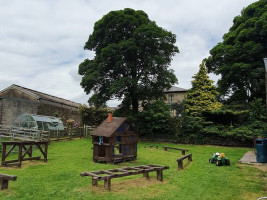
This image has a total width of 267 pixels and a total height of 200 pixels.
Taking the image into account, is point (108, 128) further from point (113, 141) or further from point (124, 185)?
point (124, 185)

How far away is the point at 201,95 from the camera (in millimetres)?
31281

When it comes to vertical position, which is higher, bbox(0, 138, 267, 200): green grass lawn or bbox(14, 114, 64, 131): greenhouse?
bbox(14, 114, 64, 131): greenhouse

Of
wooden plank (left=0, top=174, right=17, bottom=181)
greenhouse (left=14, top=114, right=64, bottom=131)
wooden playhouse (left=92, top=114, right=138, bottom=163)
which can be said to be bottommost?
wooden plank (left=0, top=174, right=17, bottom=181)

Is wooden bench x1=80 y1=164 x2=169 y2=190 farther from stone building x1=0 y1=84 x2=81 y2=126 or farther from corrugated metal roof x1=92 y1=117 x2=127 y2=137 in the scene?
stone building x1=0 y1=84 x2=81 y2=126

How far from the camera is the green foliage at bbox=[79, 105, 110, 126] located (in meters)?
30.7

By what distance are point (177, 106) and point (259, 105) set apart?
1641 cm

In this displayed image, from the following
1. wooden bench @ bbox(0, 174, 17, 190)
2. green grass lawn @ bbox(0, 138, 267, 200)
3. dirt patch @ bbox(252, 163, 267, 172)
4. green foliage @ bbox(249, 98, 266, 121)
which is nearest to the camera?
green grass lawn @ bbox(0, 138, 267, 200)

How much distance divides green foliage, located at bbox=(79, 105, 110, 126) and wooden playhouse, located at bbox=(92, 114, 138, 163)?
1679cm

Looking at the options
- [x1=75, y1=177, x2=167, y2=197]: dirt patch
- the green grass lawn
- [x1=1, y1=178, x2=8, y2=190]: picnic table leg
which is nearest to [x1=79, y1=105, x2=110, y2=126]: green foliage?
the green grass lawn

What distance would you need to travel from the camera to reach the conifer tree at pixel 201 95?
30.5 meters

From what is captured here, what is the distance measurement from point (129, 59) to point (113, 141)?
16.6 metres

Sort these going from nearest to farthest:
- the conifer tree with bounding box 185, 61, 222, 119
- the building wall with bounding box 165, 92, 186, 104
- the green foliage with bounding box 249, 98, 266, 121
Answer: the green foliage with bounding box 249, 98, 266, 121
the conifer tree with bounding box 185, 61, 222, 119
the building wall with bounding box 165, 92, 186, 104

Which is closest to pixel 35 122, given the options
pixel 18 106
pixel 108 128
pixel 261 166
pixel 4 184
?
pixel 18 106

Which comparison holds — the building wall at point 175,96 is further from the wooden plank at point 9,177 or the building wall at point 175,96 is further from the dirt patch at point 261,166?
the wooden plank at point 9,177
